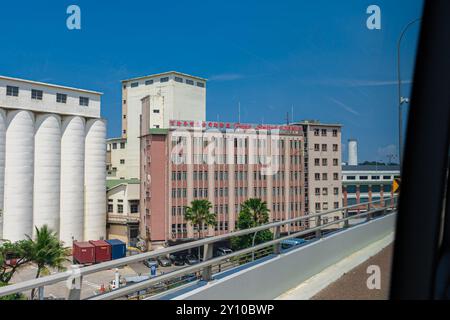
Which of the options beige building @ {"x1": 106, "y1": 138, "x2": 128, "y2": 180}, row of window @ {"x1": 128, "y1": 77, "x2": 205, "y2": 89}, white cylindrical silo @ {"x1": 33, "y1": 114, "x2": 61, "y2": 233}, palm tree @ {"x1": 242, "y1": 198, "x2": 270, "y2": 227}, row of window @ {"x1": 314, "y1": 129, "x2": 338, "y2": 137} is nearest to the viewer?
white cylindrical silo @ {"x1": 33, "y1": 114, "x2": 61, "y2": 233}

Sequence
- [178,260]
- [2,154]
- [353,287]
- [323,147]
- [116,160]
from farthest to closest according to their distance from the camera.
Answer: [116,160]
[323,147]
[2,154]
[353,287]
[178,260]

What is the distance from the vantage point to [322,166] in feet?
20.5

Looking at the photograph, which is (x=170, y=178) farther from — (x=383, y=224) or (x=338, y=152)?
(x=383, y=224)

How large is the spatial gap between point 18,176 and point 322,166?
4.58m

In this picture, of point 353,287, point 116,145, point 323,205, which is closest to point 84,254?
point 353,287

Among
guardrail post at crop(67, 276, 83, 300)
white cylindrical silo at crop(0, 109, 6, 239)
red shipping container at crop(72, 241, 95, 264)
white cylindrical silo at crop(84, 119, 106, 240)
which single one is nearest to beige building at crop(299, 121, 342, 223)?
white cylindrical silo at crop(84, 119, 106, 240)

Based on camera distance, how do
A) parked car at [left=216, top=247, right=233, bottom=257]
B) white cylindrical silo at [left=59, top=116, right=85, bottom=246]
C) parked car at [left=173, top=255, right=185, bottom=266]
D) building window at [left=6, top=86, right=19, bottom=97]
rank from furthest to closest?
white cylindrical silo at [left=59, top=116, right=85, bottom=246], building window at [left=6, top=86, right=19, bottom=97], parked car at [left=216, top=247, right=233, bottom=257], parked car at [left=173, top=255, right=185, bottom=266]

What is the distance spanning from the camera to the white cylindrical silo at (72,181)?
4980mm

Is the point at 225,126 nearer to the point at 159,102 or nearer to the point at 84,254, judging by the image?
the point at 159,102

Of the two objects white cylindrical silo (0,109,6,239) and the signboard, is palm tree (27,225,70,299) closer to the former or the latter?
white cylindrical silo (0,109,6,239)

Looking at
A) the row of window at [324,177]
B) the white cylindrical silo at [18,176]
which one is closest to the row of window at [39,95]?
the white cylindrical silo at [18,176]

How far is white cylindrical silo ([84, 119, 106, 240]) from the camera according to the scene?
5.29m
